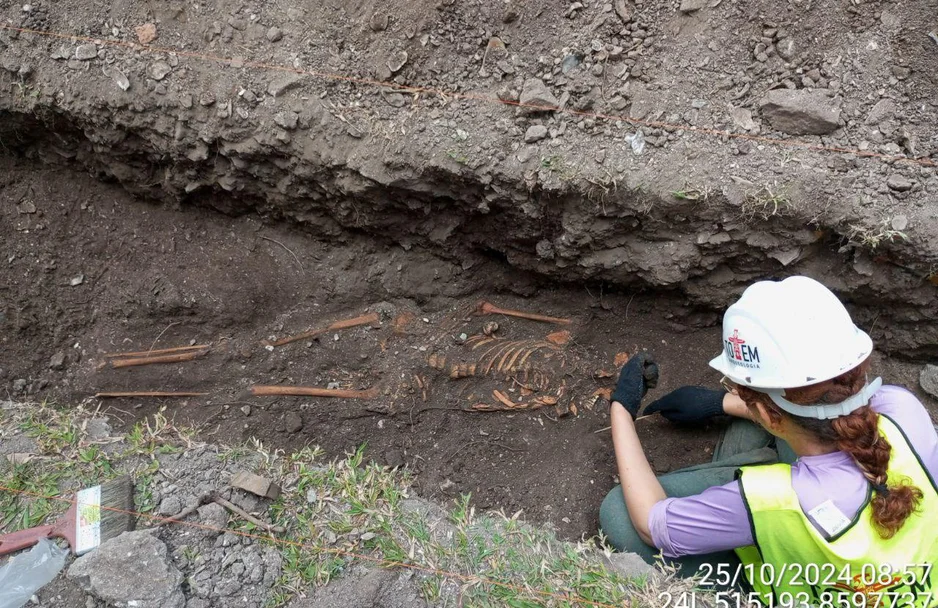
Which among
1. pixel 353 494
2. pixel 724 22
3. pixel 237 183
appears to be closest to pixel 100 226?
pixel 237 183

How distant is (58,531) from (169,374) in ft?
3.56

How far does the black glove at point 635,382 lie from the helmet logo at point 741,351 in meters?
0.74

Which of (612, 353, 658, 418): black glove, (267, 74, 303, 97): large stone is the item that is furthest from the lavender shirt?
(267, 74, 303, 97): large stone

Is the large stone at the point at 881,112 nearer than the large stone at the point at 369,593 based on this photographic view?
No

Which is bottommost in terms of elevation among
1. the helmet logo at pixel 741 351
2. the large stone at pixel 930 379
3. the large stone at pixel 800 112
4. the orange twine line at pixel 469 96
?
the large stone at pixel 930 379

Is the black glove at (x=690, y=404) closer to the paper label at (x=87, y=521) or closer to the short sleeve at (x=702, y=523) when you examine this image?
the short sleeve at (x=702, y=523)

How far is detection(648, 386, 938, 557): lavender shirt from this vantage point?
1.82 m

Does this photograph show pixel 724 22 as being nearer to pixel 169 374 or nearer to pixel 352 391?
pixel 352 391

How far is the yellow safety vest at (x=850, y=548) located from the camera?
1.79m

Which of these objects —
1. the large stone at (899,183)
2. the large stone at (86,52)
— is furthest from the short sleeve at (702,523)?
the large stone at (86,52)

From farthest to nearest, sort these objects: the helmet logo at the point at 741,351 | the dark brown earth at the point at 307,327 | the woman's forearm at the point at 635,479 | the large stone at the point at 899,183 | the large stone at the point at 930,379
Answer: the dark brown earth at the point at 307,327
the large stone at the point at 930,379
the large stone at the point at 899,183
the woman's forearm at the point at 635,479
the helmet logo at the point at 741,351

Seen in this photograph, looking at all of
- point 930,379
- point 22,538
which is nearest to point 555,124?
point 930,379

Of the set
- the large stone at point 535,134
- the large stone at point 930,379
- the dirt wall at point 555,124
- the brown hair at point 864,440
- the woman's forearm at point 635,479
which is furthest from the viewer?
the large stone at point 930,379

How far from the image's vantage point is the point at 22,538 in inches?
95.3
